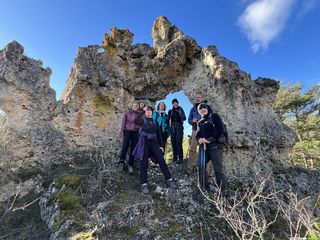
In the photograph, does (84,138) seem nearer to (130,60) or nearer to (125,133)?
(125,133)

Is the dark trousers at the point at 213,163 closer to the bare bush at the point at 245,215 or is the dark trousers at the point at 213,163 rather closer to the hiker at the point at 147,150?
the bare bush at the point at 245,215

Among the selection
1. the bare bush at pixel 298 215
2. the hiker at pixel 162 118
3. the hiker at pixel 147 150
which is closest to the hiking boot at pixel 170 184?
the hiker at pixel 147 150

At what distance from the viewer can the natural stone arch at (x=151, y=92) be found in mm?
8680

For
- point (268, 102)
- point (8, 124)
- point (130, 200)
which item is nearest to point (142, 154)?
point (130, 200)

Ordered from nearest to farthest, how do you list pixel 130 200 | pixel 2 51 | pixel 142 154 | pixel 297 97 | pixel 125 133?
1. pixel 130 200
2. pixel 142 154
3. pixel 125 133
4. pixel 2 51
5. pixel 297 97

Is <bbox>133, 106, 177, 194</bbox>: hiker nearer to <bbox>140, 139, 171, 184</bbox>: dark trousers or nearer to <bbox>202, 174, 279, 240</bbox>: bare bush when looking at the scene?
<bbox>140, 139, 171, 184</bbox>: dark trousers

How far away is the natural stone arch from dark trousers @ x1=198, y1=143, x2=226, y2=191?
186 centimetres

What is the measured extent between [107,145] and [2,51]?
445cm

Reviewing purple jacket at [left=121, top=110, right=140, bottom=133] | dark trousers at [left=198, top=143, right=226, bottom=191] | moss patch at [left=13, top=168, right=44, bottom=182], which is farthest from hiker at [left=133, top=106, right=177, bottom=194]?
moss patch at [left=13, top=168, right=44, bottom=182]

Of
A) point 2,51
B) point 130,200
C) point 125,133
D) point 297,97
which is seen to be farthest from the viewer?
point 297,97

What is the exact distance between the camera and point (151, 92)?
10.7 metres

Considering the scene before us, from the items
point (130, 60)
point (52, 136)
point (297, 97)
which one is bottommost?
point (52, 136)

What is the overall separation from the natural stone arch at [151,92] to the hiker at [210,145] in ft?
6.32

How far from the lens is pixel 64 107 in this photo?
895 cm
